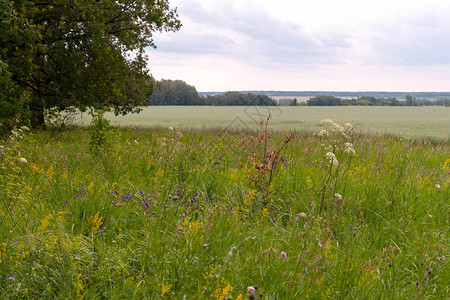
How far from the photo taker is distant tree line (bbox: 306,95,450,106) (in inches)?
2146

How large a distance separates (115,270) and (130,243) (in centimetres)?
49

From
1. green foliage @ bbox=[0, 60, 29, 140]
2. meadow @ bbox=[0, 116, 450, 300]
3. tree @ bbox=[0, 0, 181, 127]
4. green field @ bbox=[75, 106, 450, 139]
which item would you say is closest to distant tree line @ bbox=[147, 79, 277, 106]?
green field @ bbox=[75, 106, 450, 139]

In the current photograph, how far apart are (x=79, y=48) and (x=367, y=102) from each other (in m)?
55.3

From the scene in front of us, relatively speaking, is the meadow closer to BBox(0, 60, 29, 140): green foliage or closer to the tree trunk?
BBox(0, 60, 29, 140): green foliage

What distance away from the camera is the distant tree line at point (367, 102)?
179 feet

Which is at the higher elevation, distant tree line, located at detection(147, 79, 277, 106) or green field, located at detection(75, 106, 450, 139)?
distant tree line, located at detection(147, 79, 277, 106)

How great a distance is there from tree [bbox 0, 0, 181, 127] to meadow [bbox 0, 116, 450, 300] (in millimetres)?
5249

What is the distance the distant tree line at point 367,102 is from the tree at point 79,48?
4424cm

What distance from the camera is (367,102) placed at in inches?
2309

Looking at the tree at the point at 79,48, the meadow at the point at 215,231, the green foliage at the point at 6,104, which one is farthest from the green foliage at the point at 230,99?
the meadow at the point at 215,231

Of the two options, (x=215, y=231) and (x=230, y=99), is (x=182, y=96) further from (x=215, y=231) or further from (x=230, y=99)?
(x=215, y=231)

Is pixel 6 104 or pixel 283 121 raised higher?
pixel 6 104

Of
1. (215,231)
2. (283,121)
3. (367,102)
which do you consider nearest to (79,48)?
(215,231)

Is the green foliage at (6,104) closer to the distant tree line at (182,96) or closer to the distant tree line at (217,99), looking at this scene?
the distant tree line at (217,99)
